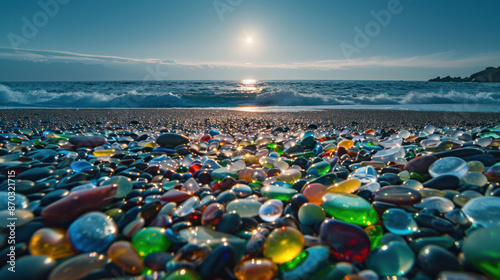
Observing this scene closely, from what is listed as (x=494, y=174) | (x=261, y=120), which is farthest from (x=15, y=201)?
(x=261, y=120)

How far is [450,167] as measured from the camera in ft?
4.34

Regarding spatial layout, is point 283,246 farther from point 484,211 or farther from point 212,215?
point 484,211

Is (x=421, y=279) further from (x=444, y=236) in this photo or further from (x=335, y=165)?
(x=335, y=165)

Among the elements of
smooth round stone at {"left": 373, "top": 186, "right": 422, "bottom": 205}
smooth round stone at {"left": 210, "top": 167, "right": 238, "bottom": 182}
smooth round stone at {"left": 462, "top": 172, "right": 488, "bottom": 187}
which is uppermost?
smooth round stone at {"left": 462, "top": 172, "right": 488, "bottom": 187}

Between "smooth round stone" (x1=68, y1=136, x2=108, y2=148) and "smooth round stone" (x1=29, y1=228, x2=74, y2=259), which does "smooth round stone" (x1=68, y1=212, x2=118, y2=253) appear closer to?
"smooth round stone" (x1=29, y1=228, x2=74, y2=259)

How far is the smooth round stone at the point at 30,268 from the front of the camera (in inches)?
28.7

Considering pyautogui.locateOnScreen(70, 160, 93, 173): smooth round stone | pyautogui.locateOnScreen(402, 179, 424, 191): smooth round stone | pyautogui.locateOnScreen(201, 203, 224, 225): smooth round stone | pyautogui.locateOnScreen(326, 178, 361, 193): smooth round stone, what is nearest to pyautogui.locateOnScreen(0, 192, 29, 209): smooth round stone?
pyautogui.locateOnScreen(70, 160, 93, 173): smooth round stone

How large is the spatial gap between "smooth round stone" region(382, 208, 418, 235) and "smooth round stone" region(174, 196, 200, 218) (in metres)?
0.78

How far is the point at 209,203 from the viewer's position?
1168 millimetres

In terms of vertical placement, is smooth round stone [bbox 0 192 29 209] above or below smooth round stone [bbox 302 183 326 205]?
below

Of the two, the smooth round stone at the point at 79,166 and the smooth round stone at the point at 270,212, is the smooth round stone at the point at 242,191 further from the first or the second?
the smooth round stone at the point at 79,166

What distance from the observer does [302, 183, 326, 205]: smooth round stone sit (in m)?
1.15

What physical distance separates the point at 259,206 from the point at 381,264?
498 millimetres

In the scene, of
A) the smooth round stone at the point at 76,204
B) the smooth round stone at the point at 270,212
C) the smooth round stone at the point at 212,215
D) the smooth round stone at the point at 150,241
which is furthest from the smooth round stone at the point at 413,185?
the smooth round stone at the point at 76,204
